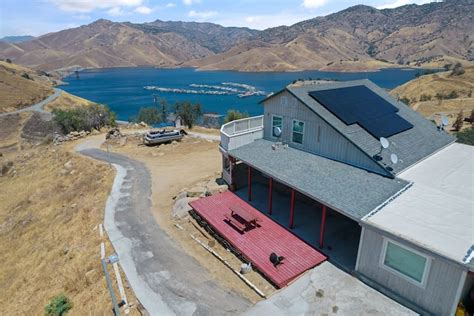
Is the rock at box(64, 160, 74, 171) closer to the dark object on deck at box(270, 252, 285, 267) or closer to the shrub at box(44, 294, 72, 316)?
the shrub at box(44, 294, 72, 316)

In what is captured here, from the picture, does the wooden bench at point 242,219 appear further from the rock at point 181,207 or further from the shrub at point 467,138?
the shrub at point 467,138

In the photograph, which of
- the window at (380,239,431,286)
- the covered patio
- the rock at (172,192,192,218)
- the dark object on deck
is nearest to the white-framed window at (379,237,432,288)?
the window at (380,239,431,286)

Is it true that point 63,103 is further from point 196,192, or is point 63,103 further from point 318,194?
point 318,194

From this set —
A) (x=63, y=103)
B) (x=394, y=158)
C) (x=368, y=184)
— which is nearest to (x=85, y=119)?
(x=368, y=184)

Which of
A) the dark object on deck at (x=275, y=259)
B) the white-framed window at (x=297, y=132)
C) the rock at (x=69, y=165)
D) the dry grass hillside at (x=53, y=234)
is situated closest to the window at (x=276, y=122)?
the white-framed window at (x=297, y=132)

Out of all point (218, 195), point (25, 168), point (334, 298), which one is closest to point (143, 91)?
point (25, 168)

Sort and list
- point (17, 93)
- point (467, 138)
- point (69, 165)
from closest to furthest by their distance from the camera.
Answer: point (467, 138), point (69, 165), point (17, 93)

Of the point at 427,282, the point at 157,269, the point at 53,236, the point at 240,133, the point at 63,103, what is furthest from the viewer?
the point at 63,103
